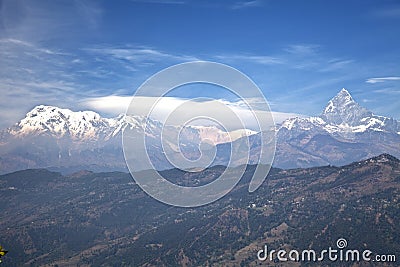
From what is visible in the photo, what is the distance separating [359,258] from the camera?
138500 millimetres

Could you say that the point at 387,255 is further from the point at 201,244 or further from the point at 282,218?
the point at 201,244

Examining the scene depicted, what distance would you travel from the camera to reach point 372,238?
5782 inches

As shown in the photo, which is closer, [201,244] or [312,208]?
[201,244]

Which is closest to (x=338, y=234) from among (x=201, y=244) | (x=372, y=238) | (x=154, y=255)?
(x=372, y=238)

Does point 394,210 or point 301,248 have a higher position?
point 394,210

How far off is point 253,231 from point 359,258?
55674mm

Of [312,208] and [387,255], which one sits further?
[312,208]

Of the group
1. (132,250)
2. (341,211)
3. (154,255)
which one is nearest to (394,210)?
(341,211)

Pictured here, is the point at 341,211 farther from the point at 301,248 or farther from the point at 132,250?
the point at 132,250

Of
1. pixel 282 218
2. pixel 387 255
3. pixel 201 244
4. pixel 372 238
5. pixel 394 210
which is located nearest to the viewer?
pixel 387 255

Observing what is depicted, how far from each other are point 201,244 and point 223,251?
10841mm

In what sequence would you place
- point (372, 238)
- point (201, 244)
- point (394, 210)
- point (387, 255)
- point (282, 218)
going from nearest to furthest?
point (387, 255) < point (372, 238) < point (394, 210) < point (201, 244) < point (282, 218)

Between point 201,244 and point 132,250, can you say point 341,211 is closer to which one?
point 201,244

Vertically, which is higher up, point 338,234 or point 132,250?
point 338,234
